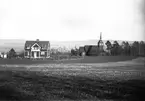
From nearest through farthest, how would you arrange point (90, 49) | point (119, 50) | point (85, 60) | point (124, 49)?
point (90, 49), point (85, 60), point (119, 50), point (124, 49)

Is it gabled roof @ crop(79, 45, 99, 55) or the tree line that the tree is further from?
gabled roof @ crop(79, 45, 99, 55)

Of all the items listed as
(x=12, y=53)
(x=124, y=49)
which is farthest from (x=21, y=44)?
(x=124, y=49)

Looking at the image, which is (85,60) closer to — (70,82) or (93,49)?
(93,49)

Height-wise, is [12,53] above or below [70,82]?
above

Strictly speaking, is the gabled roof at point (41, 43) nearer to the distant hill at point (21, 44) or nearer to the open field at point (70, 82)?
the distant hill at point (21, 44)

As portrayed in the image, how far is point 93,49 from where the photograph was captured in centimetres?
490

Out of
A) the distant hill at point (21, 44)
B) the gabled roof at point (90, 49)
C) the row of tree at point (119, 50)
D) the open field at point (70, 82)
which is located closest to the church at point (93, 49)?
the gabled roof at point (90, 49)

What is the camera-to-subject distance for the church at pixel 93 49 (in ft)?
15.5

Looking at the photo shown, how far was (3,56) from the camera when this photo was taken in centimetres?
433

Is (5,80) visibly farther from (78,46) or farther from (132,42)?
(132,42)

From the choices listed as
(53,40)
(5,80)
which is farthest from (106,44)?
(5,80)

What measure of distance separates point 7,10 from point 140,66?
5002 millimetres

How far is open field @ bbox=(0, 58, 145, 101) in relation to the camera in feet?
12.7

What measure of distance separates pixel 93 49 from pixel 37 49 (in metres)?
1.96
